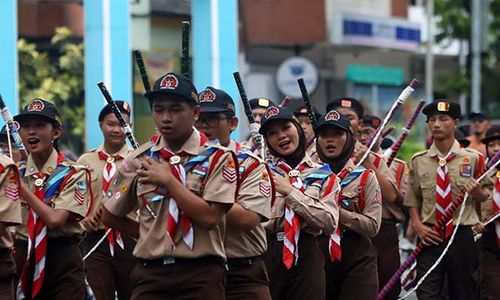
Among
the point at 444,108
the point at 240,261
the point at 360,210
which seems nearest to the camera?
the point at 240,261

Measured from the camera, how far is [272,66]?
33.4m

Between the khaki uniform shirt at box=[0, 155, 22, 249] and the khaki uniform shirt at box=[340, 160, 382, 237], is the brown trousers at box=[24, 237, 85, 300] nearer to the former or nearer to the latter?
the khaki uniform shirt at box=[0, 155, 22, 249]

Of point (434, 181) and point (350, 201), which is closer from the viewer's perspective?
point (350, 201)

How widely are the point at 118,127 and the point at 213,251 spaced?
4.24m

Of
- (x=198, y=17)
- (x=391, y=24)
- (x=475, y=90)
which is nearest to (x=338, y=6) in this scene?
(x=391, y=24)

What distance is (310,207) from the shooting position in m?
9.12

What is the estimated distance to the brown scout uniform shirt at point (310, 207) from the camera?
29.9 ft

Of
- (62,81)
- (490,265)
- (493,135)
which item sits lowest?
(490,265)

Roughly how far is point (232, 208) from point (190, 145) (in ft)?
1.78

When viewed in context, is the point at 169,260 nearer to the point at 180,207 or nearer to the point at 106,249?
the point at 180,207

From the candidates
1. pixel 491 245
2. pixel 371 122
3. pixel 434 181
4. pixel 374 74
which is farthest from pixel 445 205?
pixel 374 74

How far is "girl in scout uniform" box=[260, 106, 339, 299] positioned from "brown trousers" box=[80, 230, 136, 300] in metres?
1.84

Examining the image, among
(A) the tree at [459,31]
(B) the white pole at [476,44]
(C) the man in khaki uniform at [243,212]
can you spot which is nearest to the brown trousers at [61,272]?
(C) the man in khaki uniform at [243,212]

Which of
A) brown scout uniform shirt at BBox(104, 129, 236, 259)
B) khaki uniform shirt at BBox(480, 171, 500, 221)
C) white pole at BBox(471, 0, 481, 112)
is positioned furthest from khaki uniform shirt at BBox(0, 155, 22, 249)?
white pole at BBox(471, 0, 481, 112)
